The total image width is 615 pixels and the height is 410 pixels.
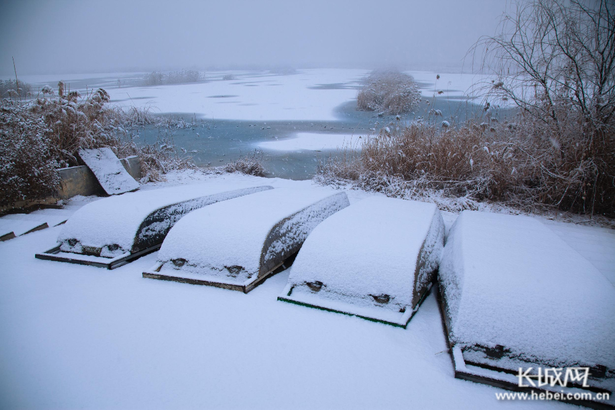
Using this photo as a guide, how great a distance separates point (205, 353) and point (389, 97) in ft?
47.9

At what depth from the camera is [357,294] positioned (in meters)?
2.40

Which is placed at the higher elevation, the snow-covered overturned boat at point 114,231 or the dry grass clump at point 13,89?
the dry grass clump at point 13,89

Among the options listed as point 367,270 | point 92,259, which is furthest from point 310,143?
point 367,270

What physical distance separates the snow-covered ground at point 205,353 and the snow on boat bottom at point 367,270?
0.11 meters

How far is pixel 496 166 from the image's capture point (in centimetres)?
512

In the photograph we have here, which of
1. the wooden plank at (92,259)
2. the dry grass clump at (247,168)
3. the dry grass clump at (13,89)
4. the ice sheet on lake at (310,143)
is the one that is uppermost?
the dry grass clump at (13,89)

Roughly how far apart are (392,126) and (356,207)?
370 centimetres

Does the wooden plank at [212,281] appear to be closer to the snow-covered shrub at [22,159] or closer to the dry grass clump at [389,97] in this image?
the snow-covered shrub at [22,159]

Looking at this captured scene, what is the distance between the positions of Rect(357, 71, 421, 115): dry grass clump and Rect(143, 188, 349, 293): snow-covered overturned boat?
11.2 m

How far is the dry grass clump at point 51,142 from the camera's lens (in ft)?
15.3

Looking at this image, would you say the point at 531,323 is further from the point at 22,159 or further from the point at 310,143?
the point at 310,143

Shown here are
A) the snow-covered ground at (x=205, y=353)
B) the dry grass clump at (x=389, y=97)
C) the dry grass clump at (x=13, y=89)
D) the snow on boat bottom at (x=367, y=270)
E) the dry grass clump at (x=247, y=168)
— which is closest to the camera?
the snow-covered ground at (x=205, y=353)

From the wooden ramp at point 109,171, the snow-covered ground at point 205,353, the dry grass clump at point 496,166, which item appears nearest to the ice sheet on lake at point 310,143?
the dry grass clump at point 496,166

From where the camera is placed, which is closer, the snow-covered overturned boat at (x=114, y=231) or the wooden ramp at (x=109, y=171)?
the snow-covered overturned boat at (x=114, y=231)
